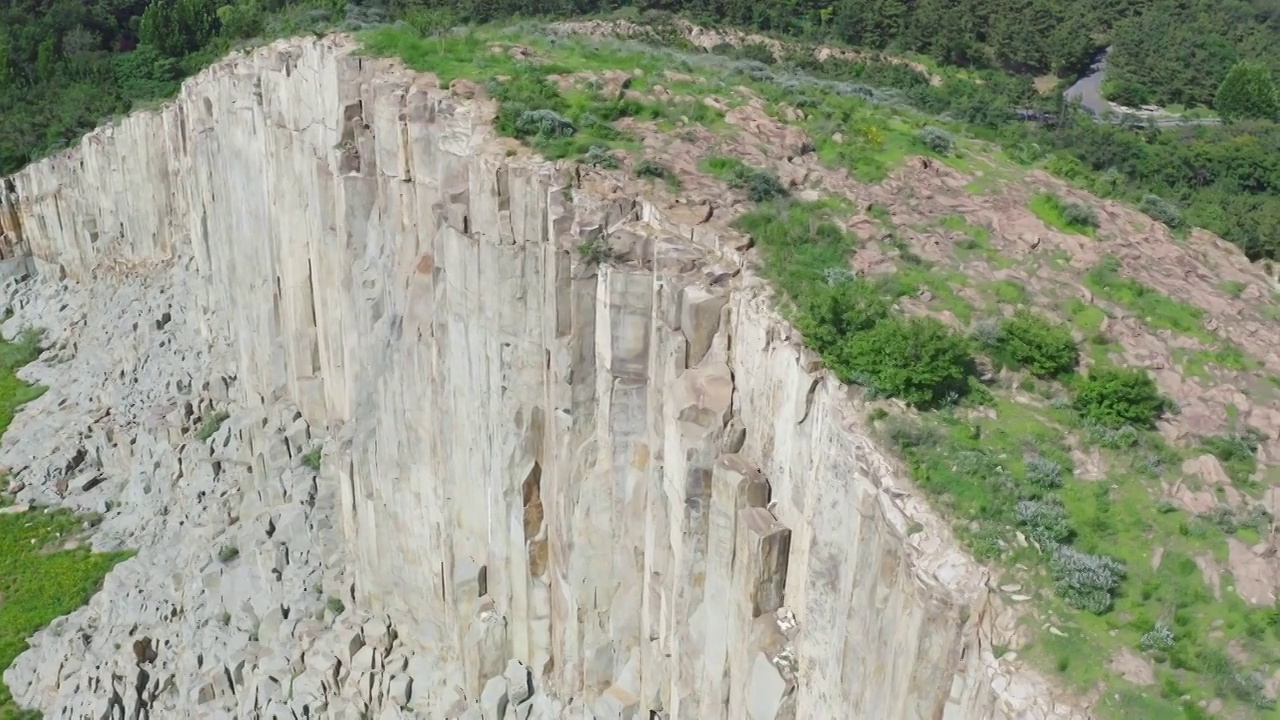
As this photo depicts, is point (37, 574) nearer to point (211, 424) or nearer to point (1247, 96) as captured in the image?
point (211, 424)

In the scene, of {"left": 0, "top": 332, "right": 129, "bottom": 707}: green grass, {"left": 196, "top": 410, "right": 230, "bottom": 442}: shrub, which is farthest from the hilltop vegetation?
{"left": 0, "top": 332, "right": 129, "bottom": 707}: green grass

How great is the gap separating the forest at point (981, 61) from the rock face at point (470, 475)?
1046 cm

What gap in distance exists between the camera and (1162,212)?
24.7 metres

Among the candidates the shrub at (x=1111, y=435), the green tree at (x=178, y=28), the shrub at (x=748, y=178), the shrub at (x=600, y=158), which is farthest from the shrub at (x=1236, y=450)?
the green tree at (x=178, y=28)

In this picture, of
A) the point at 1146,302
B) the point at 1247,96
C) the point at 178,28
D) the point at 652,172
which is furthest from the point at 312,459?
the point at 178,28

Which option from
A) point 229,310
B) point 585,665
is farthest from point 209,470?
point 585,665

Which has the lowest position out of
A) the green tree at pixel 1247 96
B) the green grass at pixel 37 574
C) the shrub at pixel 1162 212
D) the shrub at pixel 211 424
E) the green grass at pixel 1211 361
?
the green grass at pixel 37 574

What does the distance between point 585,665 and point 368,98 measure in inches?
602

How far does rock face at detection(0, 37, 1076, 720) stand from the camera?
17.2 meters

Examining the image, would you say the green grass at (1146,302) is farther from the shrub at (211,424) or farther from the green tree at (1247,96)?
the green tree at (1247,96)

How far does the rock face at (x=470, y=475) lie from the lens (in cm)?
1720

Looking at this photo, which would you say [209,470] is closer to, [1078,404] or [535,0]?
[1078,404]

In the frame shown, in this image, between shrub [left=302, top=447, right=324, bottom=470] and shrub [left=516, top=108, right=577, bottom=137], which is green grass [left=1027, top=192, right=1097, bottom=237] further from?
shrub [left=302, top=447, right=324, bottom=470]

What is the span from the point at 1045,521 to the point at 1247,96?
39.0 metres
